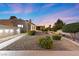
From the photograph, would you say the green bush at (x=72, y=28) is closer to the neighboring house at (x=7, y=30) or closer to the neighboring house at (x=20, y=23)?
the neighboring house at (x=20, y=23)

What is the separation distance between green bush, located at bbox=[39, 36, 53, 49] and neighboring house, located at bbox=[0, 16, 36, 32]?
34 cm

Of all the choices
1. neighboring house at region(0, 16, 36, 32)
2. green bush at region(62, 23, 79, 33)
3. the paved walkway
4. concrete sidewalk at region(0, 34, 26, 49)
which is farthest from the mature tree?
concrete sidewalk at region(0, 34, 26, 49)

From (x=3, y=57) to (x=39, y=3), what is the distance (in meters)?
1.30

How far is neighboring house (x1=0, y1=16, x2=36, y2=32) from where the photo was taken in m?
3.47

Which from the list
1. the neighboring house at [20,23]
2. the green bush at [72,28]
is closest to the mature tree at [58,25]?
the green bush at [72,28]

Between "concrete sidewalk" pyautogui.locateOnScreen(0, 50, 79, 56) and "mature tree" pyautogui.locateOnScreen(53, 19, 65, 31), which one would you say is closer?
"concrete sidewalk" pyautogui.locateOnScreen(0, 50, 79, 56)

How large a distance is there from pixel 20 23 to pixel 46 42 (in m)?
0.73

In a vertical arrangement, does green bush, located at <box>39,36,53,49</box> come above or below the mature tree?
below

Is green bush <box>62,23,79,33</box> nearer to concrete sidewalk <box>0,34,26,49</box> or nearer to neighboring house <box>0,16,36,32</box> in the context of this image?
neighboring house <box>0,16,36,32</box>

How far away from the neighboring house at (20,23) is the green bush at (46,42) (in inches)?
13.5

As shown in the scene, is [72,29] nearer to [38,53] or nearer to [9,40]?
[38,53]

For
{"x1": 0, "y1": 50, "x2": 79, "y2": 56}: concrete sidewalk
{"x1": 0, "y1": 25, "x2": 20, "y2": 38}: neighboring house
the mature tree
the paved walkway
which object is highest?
the mature tree

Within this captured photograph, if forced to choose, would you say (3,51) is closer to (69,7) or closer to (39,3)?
(39,3)

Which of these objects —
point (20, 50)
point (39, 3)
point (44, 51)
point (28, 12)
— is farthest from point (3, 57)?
point (39, 3)
